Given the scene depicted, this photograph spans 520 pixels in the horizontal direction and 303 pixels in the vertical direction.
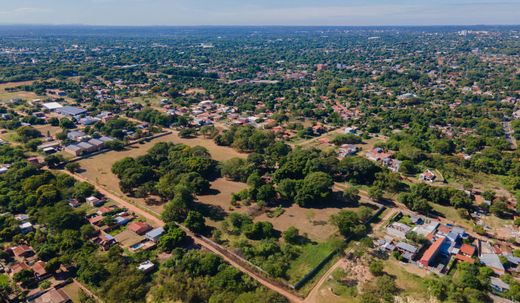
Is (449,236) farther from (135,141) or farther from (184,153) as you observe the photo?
(135,141)

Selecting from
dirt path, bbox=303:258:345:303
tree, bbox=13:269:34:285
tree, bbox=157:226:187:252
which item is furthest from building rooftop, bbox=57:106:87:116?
dirt path, bbox=303:258:345:303

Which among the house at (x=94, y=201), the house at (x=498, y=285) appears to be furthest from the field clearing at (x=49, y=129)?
the house at (x=498, y=285)

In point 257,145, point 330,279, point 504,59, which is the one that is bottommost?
point 330,279

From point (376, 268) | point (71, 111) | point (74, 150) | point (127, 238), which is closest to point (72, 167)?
point (74, 150)

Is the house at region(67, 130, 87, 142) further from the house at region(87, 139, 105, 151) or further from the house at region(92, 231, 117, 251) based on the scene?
the house at region(92, 231, 117, 251)

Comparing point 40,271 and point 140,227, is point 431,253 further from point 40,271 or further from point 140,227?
point 40,271

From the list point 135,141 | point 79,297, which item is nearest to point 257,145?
point 135,141

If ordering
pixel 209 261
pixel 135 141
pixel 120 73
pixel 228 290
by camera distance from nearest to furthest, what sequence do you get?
1. pixel 228 290
2. pixel 209 261
3. pixel 135 141
4. pixel 120 73
